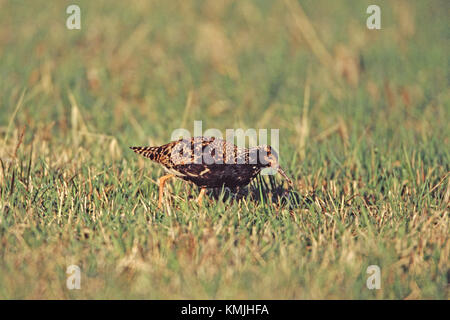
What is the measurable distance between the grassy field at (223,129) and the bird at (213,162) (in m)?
0.22

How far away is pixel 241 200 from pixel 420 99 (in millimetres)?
4165

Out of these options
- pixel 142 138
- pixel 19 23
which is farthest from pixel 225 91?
pixel 19 23

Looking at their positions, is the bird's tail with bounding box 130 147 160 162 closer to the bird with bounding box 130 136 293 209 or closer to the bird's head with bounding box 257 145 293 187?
the bird with bounding box 130 136 293 209

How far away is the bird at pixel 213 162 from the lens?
5062 mm

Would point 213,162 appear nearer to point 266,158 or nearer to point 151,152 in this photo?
point 266,158

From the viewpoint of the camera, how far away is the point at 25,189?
5.29m

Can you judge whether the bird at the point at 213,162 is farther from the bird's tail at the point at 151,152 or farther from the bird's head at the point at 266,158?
the bird's tail at the point at 151,152

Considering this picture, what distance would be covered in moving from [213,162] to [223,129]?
2.93m

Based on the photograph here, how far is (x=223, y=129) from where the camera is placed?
313 inches

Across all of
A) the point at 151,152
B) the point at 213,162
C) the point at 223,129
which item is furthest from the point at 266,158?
the point at 223,129

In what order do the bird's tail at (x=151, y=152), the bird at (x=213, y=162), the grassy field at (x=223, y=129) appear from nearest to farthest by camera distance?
the grassy field at (x=223, y=129), the bird at (x=213, y=162), the bird's tail at (x=151, y=152)

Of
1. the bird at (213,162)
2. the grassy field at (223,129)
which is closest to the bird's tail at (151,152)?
the bird at (213,162)

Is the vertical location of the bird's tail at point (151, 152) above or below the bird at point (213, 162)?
above

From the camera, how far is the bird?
5062 mm
